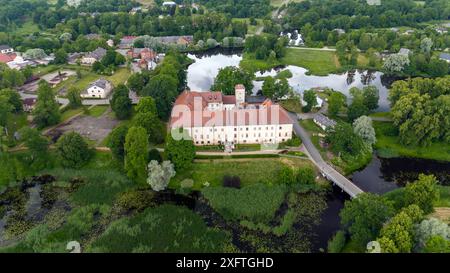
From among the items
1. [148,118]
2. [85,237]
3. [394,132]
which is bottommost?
[85,237]

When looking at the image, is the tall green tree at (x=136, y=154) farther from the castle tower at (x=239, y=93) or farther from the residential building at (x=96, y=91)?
the residential building at (x=96, y=91)

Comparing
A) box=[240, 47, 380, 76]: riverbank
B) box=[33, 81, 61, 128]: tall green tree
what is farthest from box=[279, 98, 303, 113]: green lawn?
box=[33, 81, 61, 128]: tall green tree

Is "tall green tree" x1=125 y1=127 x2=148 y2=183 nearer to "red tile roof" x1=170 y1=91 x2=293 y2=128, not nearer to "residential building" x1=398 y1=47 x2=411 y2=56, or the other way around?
"red tile roof" x1=170 y1=91 x2=293 y2=128

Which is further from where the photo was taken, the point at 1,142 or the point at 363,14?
the point at 363,14

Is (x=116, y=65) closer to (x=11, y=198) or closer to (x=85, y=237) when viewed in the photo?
(x=11, y=198)

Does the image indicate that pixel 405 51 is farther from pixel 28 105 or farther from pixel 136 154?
pixel 28 105

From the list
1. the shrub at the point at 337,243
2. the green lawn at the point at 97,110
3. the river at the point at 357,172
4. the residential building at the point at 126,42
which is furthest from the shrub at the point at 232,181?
the residential building at the point at 126,42

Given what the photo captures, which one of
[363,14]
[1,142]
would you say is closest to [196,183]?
[1,142]
